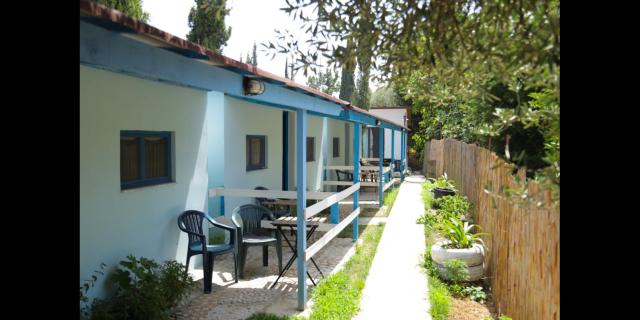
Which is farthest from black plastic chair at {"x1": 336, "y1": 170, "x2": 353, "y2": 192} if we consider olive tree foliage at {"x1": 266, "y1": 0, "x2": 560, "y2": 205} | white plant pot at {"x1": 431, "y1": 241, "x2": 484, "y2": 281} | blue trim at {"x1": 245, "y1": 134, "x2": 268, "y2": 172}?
olive tree foliage at {"x1": 266, "y1": 0, "x2": 560, "y2": 205}

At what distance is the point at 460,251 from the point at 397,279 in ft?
3.29

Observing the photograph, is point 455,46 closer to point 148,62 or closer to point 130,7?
point 148,62

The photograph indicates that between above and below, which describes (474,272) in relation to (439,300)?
above

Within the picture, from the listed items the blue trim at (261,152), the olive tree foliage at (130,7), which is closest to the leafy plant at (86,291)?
the blue trim at (261,152)

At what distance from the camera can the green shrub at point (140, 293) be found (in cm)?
498

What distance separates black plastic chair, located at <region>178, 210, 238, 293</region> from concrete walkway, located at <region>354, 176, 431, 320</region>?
1923 mm

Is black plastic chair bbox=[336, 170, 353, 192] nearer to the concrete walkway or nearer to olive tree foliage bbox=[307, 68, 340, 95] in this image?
the concrete walkway

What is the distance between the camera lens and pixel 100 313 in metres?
4.79

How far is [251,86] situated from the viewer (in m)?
4.68

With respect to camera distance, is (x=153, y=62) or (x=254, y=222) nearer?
(x=153, y=62)

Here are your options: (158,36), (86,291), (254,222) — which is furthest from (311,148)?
(158,36)

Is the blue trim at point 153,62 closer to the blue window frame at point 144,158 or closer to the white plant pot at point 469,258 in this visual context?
the blue window frame at point 144,158
